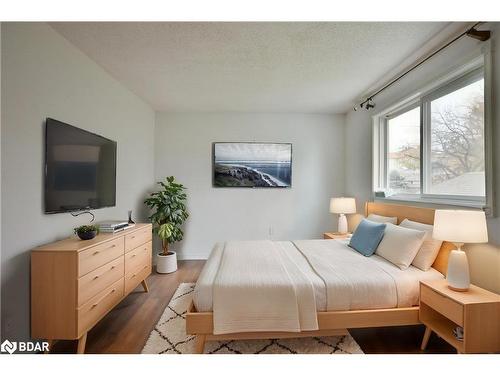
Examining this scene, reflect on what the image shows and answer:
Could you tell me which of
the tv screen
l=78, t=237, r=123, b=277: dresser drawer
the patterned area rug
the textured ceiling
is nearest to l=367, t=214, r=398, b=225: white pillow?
the patterned area rug

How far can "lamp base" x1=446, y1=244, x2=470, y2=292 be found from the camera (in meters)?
1.58

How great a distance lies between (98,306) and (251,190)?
2755 millimetres

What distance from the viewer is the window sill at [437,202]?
6.02ft

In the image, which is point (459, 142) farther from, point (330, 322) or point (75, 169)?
point (75, 169)

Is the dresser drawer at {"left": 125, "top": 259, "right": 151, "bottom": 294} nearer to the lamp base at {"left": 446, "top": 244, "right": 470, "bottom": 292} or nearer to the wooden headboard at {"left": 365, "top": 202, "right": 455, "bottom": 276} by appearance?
the lamp base at {"left": 446, "top": 244, "right": 470, "bottom": 292}

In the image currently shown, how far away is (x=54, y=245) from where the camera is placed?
1730mm

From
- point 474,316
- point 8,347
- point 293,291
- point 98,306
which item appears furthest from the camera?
point 98,306

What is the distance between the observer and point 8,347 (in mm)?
1560

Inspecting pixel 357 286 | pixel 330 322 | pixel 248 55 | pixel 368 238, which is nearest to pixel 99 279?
pixel 330 322

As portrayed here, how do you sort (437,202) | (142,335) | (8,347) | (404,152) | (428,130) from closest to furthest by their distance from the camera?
(8,347)
(142,335)
(437,202)
(428,130)
(404,152)

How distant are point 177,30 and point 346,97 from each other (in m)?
2.53

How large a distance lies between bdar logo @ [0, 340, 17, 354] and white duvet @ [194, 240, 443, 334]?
1.26 metres

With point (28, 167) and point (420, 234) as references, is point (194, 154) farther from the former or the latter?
point (420, 234)
